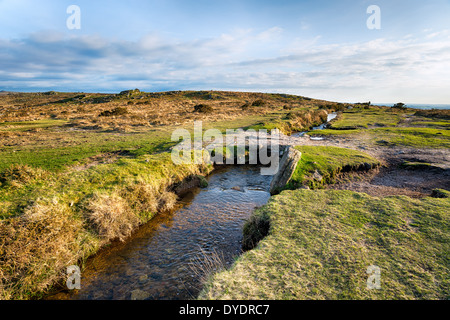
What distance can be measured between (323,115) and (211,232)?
58078 millimetres

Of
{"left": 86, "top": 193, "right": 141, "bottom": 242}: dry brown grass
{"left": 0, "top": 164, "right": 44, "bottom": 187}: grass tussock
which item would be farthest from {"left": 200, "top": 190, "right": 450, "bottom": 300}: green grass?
{"left": 0, "top": 164, "right": 44, "bottom": 187}: grass tussock

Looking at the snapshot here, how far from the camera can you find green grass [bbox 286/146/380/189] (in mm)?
15070

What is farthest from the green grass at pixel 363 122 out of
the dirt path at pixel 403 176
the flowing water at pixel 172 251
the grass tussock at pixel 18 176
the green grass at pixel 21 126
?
the green grass at pixel 21 126

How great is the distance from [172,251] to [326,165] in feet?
43.1

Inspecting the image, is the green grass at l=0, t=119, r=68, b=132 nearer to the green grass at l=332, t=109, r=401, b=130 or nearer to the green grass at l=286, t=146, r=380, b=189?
the green grass at l=286, t=146, r=380, b=189

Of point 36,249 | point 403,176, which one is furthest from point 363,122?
point 36,249

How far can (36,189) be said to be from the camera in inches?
424

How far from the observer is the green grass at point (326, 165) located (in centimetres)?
1507

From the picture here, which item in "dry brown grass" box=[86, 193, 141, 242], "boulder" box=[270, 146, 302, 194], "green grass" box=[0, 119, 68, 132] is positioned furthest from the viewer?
"green grass" box=[0, 119, 68, 132]

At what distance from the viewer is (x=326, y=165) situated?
16.9m

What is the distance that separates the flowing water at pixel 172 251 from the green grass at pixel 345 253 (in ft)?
8.21

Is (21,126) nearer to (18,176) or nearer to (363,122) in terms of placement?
(18,176)

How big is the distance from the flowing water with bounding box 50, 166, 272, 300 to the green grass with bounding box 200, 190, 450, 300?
250 centimetres
